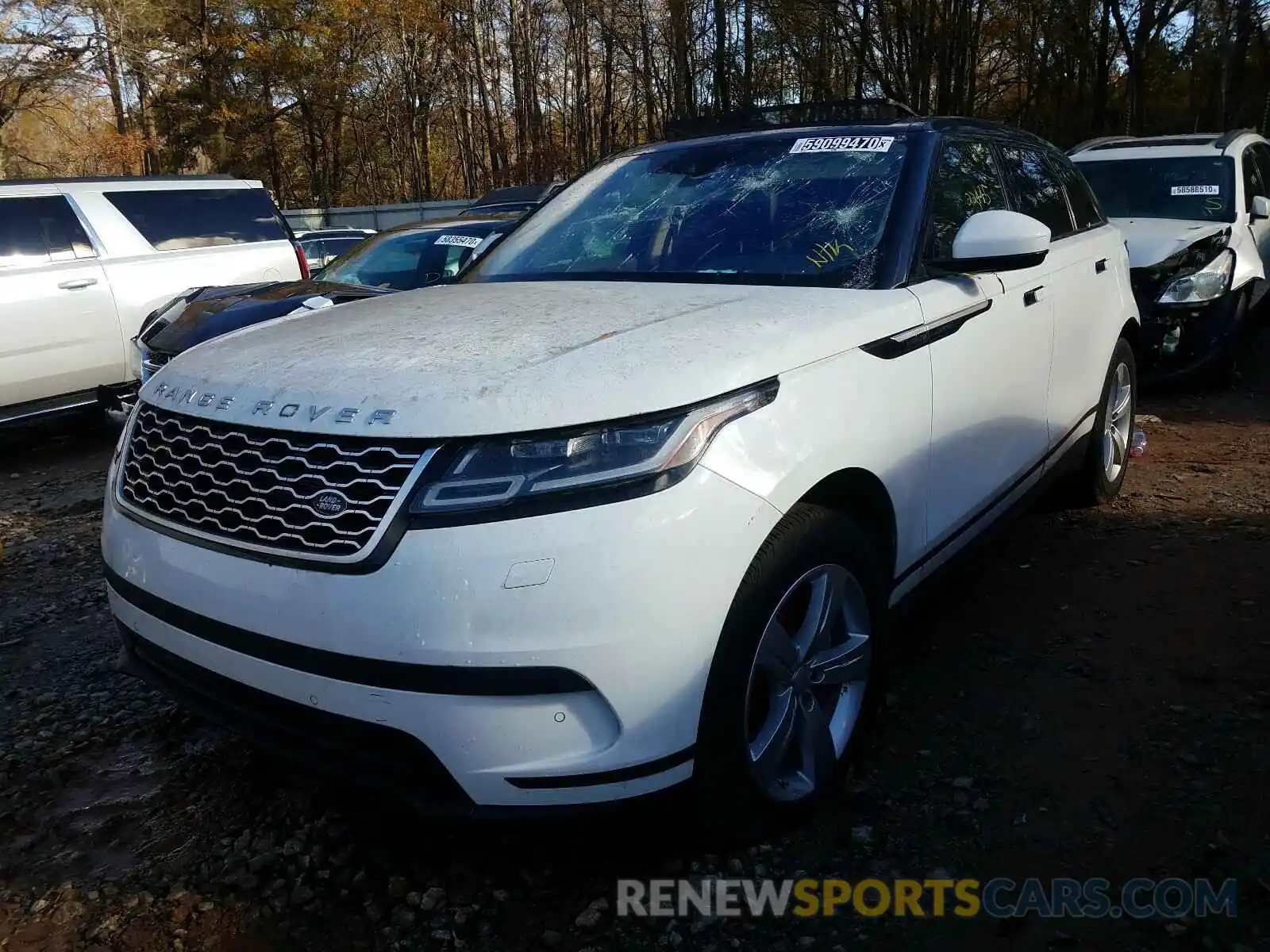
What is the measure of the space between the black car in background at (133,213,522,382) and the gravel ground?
225 centimetres

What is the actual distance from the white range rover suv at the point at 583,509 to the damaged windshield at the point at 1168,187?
567 centimetres

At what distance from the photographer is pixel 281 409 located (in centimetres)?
193

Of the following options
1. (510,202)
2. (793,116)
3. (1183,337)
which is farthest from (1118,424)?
(510,202)

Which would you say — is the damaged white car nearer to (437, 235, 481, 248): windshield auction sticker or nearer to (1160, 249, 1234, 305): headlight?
(1160, 249, 1234, 305): headlight

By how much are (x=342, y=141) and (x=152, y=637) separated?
134ft

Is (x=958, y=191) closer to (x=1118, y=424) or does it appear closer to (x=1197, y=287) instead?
(x=1118, y=424)

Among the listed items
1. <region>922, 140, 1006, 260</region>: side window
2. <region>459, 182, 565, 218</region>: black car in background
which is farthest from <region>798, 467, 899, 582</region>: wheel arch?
<region>459, 182, 565, 218</region>: black car in background

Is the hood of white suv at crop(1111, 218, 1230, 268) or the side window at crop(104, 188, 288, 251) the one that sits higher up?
the side window at crop(104, 188, 288, 251)

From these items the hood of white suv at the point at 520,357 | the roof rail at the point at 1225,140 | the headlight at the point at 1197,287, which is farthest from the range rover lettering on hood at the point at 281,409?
the roof rail at the point at 1225,140

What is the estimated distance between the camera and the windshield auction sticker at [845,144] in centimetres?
299

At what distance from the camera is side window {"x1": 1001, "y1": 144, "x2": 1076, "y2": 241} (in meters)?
3.61

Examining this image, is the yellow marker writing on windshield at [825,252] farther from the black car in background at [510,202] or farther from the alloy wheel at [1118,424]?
the black car in background at [510,202]

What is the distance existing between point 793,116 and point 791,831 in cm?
256

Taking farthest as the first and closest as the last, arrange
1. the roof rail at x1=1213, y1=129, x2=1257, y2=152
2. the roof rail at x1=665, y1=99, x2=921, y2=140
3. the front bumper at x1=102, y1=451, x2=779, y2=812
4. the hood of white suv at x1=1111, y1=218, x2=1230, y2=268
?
1. the roof rail at x1=1213, y1=129, x2=1257, y2=152
2. the hood of white suv at x1=1111, y1=218, x2=1230, y2=268
3. the roof rail at x1=665, y1=99, x2=921, y2=140
4. the front bumper at x1=102, y1=451, x2=779, y2=812
